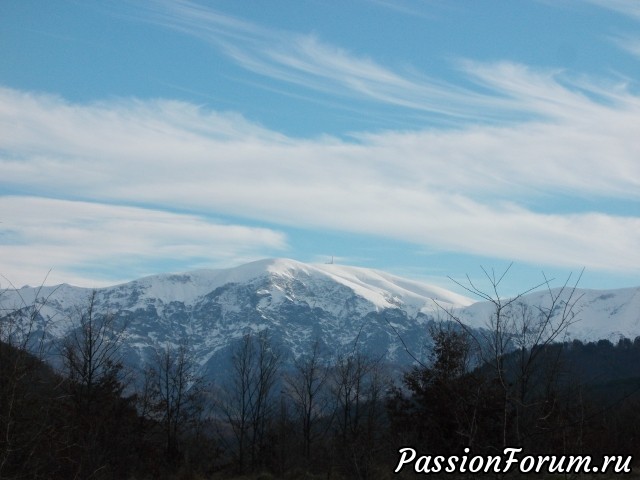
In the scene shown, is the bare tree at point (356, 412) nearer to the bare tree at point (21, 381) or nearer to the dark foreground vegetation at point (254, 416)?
the dark foreground vegetation at point (254, 416)

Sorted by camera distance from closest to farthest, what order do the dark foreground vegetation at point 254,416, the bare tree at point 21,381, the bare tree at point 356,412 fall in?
the bare tree at point 21,381 → the dark foreground vegetation at point 254,416 → the bare tree at point 356,412

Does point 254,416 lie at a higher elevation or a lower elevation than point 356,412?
lower

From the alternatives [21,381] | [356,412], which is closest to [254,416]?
[356,412]

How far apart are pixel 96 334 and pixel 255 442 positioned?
1725 centimetres

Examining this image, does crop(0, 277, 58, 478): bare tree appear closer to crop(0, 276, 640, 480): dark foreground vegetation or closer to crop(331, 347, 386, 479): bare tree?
crop(0, 276, 640, 480): dark foreground vegetation

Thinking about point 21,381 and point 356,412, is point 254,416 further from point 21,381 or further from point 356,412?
point 21,381

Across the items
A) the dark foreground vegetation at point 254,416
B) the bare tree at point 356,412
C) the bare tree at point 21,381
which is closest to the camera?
the bare tree at point 21,381

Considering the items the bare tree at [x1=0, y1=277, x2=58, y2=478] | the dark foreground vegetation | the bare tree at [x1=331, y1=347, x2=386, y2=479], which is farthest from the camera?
the bare tree at [x1=331, y1=347, x2=386, y2=479]

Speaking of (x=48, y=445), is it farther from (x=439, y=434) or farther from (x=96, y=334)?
(x=439, y=434)

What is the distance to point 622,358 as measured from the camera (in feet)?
467

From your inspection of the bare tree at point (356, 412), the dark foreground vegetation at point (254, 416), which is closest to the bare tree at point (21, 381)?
the dark foreground vegetation at point (254, 416)

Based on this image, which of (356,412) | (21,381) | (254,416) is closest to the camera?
(21,381)

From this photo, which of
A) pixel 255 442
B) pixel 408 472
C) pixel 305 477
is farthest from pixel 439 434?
pixel 255 442

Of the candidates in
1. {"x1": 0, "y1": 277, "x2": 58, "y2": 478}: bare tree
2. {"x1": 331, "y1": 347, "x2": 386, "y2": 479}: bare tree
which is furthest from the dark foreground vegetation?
{"x1": 331, "y1": 347, "x2": 386, "y2": 479}: bare tree
